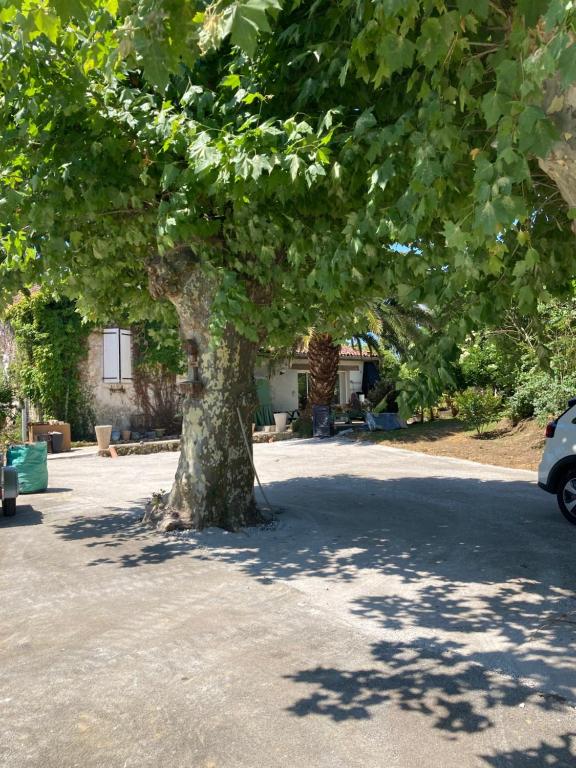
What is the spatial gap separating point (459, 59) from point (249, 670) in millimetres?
4211

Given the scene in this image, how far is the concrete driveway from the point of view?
3.16 metres

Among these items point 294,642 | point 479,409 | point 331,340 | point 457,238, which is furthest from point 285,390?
point 457,238

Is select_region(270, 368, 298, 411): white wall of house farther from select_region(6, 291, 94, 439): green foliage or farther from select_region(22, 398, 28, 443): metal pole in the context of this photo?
select_region(22, 398, 28, 443): metal pole

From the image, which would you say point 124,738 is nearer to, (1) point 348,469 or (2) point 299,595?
(2) point 299,595

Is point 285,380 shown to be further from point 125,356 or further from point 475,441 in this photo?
point 475,441

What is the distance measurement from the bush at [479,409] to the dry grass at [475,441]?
0.29 meters

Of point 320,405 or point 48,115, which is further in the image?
point 320,405

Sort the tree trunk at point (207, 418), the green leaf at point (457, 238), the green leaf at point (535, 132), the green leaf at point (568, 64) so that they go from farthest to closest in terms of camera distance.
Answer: the tree trunk at point (207, 418), the green leaf at point (457, 238), the green leaf at point (535, 132), the green leaf at point (568, 64)

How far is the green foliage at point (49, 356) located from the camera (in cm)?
1844

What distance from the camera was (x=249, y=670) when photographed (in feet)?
13.0

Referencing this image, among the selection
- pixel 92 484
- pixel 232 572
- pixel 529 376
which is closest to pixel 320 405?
pixel 529 376

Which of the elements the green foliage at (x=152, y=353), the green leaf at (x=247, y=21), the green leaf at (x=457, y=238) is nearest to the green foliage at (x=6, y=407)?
the green foliage at (x=152, y=353)

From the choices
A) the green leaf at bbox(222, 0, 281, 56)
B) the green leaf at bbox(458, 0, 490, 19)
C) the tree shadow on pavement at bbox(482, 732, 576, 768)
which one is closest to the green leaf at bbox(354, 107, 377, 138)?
the green leaf at bbox(458, 0, 490, 19)

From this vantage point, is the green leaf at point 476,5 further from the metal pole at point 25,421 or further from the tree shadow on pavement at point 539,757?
the metal pole at point 25,421
